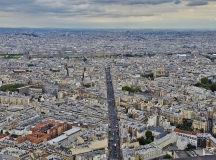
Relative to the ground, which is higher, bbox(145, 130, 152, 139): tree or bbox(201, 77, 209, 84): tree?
bbox(201, 77, 209, 84): tree

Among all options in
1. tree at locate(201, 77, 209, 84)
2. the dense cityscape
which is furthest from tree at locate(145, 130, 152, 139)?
tree at locate(201, 77, 209, 84)

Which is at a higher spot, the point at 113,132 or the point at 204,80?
the point at 204,80

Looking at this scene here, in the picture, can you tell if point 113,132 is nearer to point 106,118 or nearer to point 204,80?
point 106,118

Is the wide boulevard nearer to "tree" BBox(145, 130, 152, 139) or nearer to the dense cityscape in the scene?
the dense cityscape

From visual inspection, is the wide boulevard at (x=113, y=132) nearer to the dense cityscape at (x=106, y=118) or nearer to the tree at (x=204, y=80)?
the dense cityscape at (x=106, y=118)

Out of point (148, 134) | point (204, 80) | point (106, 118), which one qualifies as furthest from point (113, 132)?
point (204, 80)

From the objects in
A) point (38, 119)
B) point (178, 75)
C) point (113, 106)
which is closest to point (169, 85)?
point (178, 75)

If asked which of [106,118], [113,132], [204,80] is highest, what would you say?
[204,80]

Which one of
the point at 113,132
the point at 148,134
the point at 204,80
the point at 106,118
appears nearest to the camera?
the point at 148,134

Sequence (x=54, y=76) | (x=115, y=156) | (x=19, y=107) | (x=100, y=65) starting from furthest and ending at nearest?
(x=100, y=65) < (x=54, y=76) < (x=19, y=107) < (x=115, y=156)

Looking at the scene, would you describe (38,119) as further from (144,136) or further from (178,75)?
(178,75)

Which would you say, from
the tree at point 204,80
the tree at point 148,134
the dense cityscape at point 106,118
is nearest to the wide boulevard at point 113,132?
the dense cityscape at point 106,118
